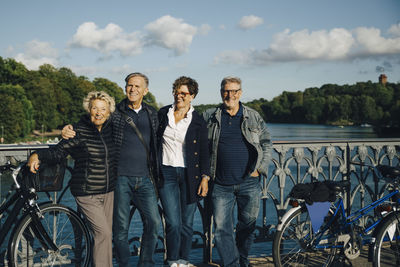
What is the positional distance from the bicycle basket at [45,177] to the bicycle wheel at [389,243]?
3.04 m

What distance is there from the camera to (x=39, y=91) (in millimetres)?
65312

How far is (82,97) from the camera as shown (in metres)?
71.4

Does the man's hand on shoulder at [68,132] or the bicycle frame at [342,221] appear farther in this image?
the bicycle frame at [342,221]

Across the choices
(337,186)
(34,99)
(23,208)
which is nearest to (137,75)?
(23,208)

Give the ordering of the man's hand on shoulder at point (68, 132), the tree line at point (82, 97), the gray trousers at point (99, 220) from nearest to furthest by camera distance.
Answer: the man's hand on shoulder at point (68, 132), the gray trousers at point (99, 220), the tree line at point (82, 97)

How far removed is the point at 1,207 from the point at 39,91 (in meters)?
67.4

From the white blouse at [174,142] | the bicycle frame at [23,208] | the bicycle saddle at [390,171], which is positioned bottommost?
the bicycle frame at [23,208]

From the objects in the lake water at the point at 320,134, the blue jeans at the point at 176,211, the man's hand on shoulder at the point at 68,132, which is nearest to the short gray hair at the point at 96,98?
the man's hand on shoulder at the point at 68,132

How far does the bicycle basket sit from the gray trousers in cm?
37

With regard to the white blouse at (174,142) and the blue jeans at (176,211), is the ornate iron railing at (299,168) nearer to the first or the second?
the blue jeans at (176,211)

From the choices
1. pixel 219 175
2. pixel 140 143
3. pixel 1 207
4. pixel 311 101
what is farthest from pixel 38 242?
pixel 311 101

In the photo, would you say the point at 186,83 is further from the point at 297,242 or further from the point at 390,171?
the point at 390,171

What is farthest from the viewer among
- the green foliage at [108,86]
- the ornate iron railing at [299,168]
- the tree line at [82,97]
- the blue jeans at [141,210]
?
the green foliage at [108,86]

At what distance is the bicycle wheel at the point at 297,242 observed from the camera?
3.63m
